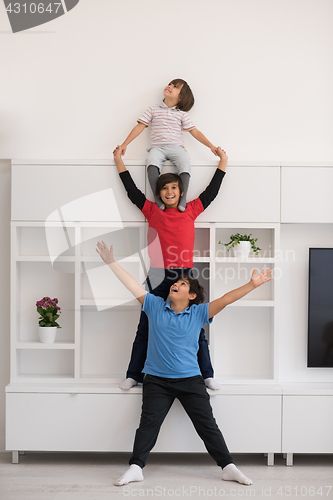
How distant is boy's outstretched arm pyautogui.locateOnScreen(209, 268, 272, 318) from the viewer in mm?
2084

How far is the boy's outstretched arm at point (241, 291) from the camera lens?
2.08 m

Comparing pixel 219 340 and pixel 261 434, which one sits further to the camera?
pixel 219 340

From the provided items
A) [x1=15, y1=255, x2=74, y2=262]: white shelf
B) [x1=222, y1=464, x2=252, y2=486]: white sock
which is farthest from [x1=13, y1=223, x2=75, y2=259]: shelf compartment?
[x1=222, y1=464, x2=252, y2=486]: white sock

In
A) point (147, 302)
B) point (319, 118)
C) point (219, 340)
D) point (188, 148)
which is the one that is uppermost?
point (319, 118)

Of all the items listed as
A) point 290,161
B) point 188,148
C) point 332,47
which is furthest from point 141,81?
point 332,47

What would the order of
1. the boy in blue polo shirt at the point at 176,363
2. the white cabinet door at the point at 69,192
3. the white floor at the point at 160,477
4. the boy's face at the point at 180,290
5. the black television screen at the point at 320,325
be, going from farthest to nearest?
1. the black television screen at the point at 320,325
2. the white cabinet door at the point at 69,192
3. the boy's face at the point at 180,290
4. the boy in blue polo shirt at the point at 176,363
5. the white floor at the point at 160,477

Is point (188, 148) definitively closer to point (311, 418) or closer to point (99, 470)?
point (311, 418)

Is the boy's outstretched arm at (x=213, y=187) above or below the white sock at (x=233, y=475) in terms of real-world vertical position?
above

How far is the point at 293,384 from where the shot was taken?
2.40 metres

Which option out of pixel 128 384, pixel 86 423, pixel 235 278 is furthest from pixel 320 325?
pixel 86 423

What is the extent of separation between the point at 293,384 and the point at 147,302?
95cm

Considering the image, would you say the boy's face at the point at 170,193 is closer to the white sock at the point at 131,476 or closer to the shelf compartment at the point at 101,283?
the shelf compartment at the point at 101,283

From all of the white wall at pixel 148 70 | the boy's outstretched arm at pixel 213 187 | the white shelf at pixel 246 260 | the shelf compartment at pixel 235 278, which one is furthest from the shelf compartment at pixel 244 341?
the white wall at pixel 148 70

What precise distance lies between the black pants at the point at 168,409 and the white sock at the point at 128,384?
0.09 m
